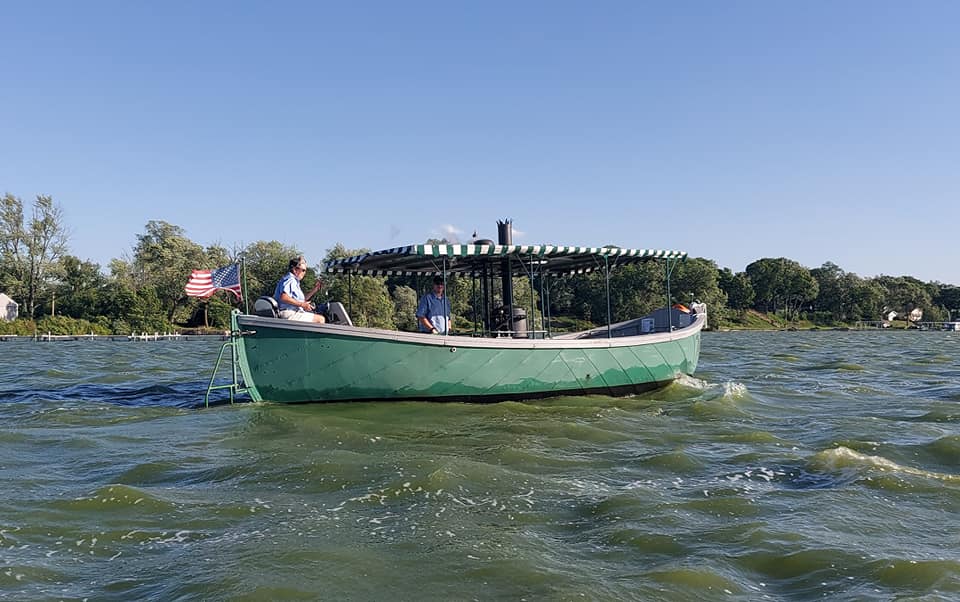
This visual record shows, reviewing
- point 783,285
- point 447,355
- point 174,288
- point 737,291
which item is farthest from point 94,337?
point 783,285

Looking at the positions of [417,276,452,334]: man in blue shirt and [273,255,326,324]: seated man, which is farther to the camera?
[417,276,452,334]: man in blue shirt

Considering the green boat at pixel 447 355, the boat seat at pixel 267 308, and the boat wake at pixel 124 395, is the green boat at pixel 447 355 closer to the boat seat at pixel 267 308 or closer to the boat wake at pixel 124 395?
the boat seat at pixel 267 308

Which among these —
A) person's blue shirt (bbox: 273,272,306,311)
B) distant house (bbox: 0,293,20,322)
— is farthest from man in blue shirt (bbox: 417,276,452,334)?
distant house (bbox: 0,293,20,322)

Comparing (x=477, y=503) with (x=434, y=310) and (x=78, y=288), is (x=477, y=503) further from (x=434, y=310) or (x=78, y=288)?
(x=78, y=288)

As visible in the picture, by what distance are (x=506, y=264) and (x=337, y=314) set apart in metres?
3.15

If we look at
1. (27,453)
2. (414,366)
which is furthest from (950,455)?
(27,453)

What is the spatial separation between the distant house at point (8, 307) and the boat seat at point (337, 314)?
202 feet

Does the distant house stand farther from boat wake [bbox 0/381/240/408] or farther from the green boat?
the green boat

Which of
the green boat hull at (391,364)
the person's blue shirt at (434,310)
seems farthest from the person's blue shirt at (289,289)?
the person's blue shirt at (434,310)

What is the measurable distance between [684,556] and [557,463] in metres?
2.91

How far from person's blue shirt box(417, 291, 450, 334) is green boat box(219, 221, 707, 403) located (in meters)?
0.52

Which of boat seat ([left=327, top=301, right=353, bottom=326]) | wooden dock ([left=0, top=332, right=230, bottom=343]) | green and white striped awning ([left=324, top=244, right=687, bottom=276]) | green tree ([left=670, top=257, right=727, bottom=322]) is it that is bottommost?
wooden dock ([left=0, top=332, right=230, bottom=343])

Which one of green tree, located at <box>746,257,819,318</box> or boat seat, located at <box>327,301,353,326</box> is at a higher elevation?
green tree, located at <box>746,257,819,318</box>

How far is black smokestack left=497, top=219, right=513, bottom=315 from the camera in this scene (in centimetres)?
1289
